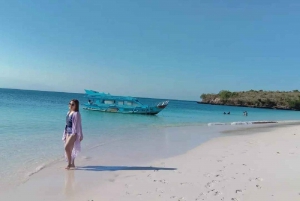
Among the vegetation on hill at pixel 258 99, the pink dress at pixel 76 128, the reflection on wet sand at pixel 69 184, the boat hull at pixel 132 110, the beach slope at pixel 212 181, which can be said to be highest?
the vegetation on hill at pixel 258 99

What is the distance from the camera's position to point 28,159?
8500 millimetres

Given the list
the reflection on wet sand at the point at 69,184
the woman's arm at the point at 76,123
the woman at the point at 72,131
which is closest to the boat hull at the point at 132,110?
the woman at the point at 72,131

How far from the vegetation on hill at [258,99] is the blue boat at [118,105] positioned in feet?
260

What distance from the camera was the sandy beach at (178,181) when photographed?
5207 millimetres

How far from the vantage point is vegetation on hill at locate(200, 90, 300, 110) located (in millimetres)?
104188

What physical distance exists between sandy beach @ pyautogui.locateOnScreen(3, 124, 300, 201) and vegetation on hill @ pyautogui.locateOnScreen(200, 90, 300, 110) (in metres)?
106

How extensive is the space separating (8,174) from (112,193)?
300 cm

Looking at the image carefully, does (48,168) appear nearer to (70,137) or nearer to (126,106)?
(70,137)

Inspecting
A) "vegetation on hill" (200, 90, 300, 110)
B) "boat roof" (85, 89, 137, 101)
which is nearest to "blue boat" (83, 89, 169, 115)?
"boat roof" (85, 89, 137, 101)

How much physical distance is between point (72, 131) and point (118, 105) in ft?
106

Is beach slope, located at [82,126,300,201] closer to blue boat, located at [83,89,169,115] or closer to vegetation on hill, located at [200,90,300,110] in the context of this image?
blue boat, located at [83,89,169,115]

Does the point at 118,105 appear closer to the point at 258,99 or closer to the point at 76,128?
the point at 76,128

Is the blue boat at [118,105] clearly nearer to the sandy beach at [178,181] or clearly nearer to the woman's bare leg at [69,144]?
the sandy beach at [178,181]

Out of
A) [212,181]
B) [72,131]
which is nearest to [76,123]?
[72,131]
